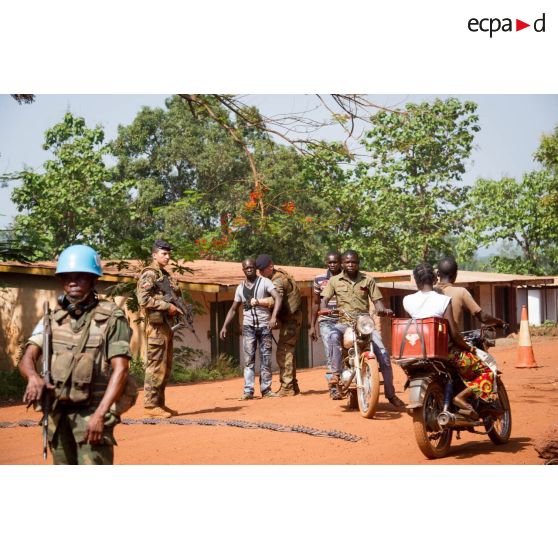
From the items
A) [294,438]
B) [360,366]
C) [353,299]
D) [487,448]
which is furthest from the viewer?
[353,299]

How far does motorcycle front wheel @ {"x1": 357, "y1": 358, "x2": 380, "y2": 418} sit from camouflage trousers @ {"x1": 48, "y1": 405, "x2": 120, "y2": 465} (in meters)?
4.86

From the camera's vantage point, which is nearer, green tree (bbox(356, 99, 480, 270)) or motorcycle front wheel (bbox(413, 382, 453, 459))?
motorcycle front wheel (bbox(413, 382, 453, 459))

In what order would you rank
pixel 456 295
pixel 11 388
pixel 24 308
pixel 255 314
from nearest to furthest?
pixel 456 295, pixel 255 314, pixel 11 388, pixel 24 308

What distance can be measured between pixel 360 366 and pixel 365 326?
453 mm

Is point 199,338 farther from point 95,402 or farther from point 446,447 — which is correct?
point 95,402

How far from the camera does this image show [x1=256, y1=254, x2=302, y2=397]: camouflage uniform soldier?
40.5 ft

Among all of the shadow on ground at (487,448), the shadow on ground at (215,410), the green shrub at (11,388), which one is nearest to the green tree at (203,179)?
the green shrub at (11,388)

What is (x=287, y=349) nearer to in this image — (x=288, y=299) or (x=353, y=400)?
(x=288, y=299)

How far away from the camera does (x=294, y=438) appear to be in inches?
348

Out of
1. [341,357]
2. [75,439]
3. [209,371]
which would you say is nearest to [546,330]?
[209,371]

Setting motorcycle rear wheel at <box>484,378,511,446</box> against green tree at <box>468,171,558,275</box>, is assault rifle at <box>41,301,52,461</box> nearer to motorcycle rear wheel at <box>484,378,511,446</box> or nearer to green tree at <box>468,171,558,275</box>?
motorcycle rear wheel at <box>484,378,511,446</box>

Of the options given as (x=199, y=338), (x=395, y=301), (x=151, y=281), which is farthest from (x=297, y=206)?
(x=151, y=281)

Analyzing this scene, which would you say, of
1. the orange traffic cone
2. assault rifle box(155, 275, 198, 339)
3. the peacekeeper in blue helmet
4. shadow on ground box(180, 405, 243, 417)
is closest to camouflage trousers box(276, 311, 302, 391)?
shadow on ground box(180, 405, 243, 417)

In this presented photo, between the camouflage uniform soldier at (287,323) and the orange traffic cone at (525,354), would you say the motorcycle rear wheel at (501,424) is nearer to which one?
the camouflage uniform soldier at (287,323)
